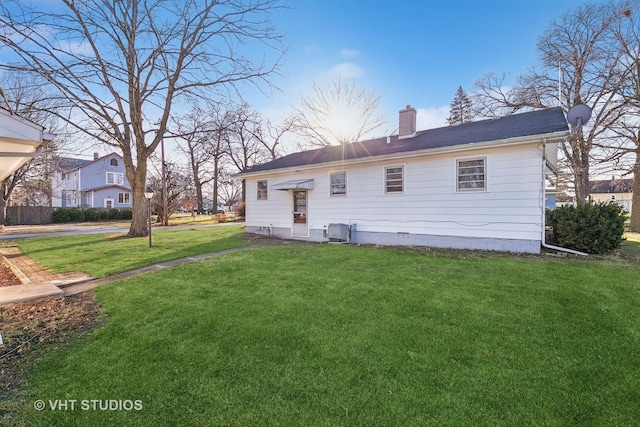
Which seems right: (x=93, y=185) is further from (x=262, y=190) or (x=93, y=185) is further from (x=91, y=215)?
(x=262, y=190)

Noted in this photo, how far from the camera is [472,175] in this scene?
895 cm

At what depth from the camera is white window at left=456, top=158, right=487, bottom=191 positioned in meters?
8.75

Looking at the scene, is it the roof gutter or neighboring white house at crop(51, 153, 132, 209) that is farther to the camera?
neighboring white house at crop(51, 153, 132, 209)

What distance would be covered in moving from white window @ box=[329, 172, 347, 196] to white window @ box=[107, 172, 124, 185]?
38.1m

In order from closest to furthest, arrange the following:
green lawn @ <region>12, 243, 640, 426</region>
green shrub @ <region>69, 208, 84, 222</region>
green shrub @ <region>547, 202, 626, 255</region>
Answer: green lawn @ <region>12, 243, 640, 426</region> < green shrub @ <region>547, 202, 626, 255</region> < green shrub @ <region>69, 208, 84, 222</region>

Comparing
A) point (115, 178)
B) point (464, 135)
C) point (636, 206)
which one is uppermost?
point (115, 178)

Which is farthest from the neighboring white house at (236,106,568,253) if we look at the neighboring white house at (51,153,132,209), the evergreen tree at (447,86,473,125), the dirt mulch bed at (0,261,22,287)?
the neighboring white house at (51,153,132,209)

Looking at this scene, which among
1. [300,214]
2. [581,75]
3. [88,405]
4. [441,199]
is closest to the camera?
[88,405]

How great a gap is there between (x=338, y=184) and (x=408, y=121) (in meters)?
3.83

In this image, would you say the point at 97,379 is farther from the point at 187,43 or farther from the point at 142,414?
the point at 187,43

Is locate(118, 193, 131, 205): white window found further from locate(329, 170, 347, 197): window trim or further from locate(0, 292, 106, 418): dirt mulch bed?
locate(0, 292, 106, 418): dirt mulch bed

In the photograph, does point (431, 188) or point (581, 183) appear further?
point (581, 183)

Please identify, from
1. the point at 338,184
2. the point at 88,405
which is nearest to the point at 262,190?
the point at 338,184

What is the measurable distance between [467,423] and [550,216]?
1005 cm
